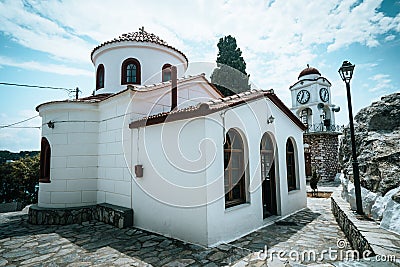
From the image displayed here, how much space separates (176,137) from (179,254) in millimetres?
2621

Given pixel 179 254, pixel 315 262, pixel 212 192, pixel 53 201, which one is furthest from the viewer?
pixel 53 201

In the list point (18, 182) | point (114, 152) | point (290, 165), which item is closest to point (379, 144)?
point (290, 165)

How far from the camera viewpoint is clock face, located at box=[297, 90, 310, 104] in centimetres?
2589

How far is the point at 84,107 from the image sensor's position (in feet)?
27.6

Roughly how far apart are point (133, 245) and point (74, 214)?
335 cm

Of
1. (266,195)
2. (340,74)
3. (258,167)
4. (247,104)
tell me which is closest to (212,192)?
(258,167)

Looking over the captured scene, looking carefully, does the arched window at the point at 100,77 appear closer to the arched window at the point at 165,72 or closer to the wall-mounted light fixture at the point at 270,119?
the arched window at the point at 165,72

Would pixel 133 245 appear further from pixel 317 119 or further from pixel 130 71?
pixel 317 119

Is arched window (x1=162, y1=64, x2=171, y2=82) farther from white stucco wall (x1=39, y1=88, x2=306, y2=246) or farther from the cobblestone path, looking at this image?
the cobblestone path

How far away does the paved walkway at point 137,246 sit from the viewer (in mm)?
4567

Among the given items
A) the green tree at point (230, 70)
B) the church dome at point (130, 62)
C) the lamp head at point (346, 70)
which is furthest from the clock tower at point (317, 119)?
the church dome at point (130, 62)

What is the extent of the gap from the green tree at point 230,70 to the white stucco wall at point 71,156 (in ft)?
44.7

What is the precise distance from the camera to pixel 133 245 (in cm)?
541

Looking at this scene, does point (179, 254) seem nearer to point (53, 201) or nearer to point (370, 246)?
point (370, 246)
